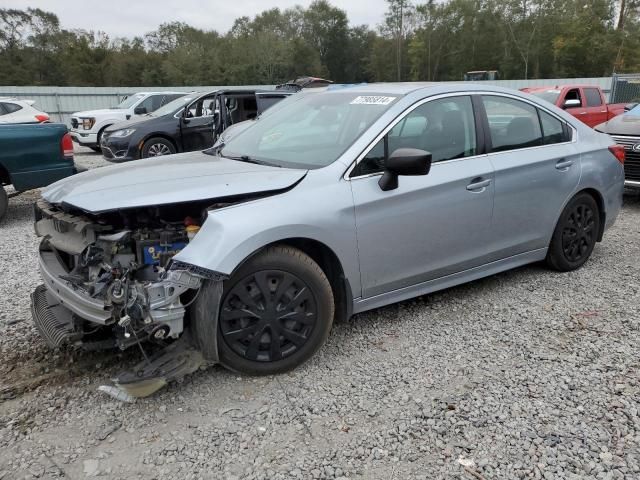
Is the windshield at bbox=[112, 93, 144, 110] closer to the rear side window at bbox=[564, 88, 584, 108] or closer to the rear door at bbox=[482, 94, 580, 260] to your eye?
the rear side window at bbox=[564, 88, 584, 108]

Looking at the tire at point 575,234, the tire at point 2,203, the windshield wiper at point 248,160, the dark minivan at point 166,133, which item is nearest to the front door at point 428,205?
the windshield wiper at point 248,160

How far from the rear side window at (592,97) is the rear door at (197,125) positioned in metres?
8.96

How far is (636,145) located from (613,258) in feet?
10.1

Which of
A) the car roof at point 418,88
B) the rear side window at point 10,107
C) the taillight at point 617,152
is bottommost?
the taillight at point 617,152

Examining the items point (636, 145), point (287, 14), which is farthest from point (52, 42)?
point (636, 145)

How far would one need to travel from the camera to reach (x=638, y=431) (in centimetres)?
253

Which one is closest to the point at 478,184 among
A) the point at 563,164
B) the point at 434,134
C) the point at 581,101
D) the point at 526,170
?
the point at 434,134

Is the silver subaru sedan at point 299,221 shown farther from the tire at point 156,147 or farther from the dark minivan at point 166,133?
the tire at point 156,147

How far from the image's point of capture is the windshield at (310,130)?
3349 mm

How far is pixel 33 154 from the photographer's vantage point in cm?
677

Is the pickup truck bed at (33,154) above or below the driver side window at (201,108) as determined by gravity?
below

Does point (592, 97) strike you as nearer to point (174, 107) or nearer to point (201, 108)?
point (201, 108)

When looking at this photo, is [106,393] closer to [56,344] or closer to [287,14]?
[56,344]

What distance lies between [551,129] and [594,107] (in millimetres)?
9608
